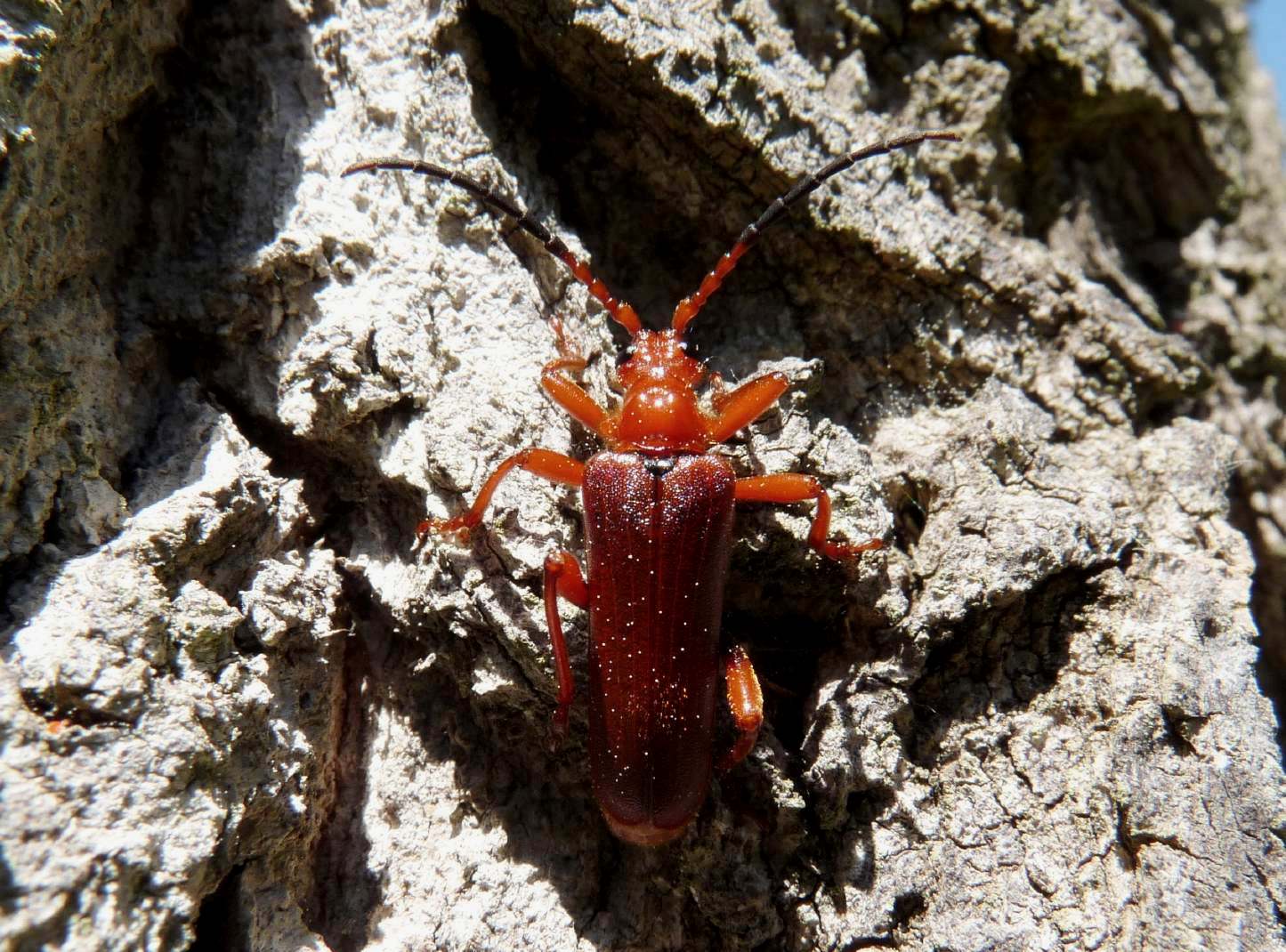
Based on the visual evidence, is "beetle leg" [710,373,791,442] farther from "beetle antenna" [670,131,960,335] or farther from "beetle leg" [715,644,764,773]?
"beetle leg" [715,644,764,773]

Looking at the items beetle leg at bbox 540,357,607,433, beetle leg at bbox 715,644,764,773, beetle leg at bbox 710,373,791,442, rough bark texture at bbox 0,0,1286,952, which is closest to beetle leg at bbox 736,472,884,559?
rough bark texture at bbox 0,0,1286,952

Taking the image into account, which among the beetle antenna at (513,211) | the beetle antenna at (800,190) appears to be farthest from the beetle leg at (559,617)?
the beetle antenna at (800,190)

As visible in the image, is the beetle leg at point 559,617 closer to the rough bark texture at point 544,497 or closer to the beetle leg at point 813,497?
the rough bark texture at point 544,497

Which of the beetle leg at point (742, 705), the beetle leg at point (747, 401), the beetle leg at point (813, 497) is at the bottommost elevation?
the beetle leg at point (742, 705)

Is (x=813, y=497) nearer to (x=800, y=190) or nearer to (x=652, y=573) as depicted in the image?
(x=652, y=573)

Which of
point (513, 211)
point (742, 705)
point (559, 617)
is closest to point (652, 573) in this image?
point (559, 617)

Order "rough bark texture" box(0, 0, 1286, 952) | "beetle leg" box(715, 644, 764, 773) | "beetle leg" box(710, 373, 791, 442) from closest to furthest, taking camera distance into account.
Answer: "rough bark texture" box(0, 0, 1286, 952) < "beetle leg" box(715, 644, 764, 773) < "beetle leg" box(710, 373, 791, 442)
